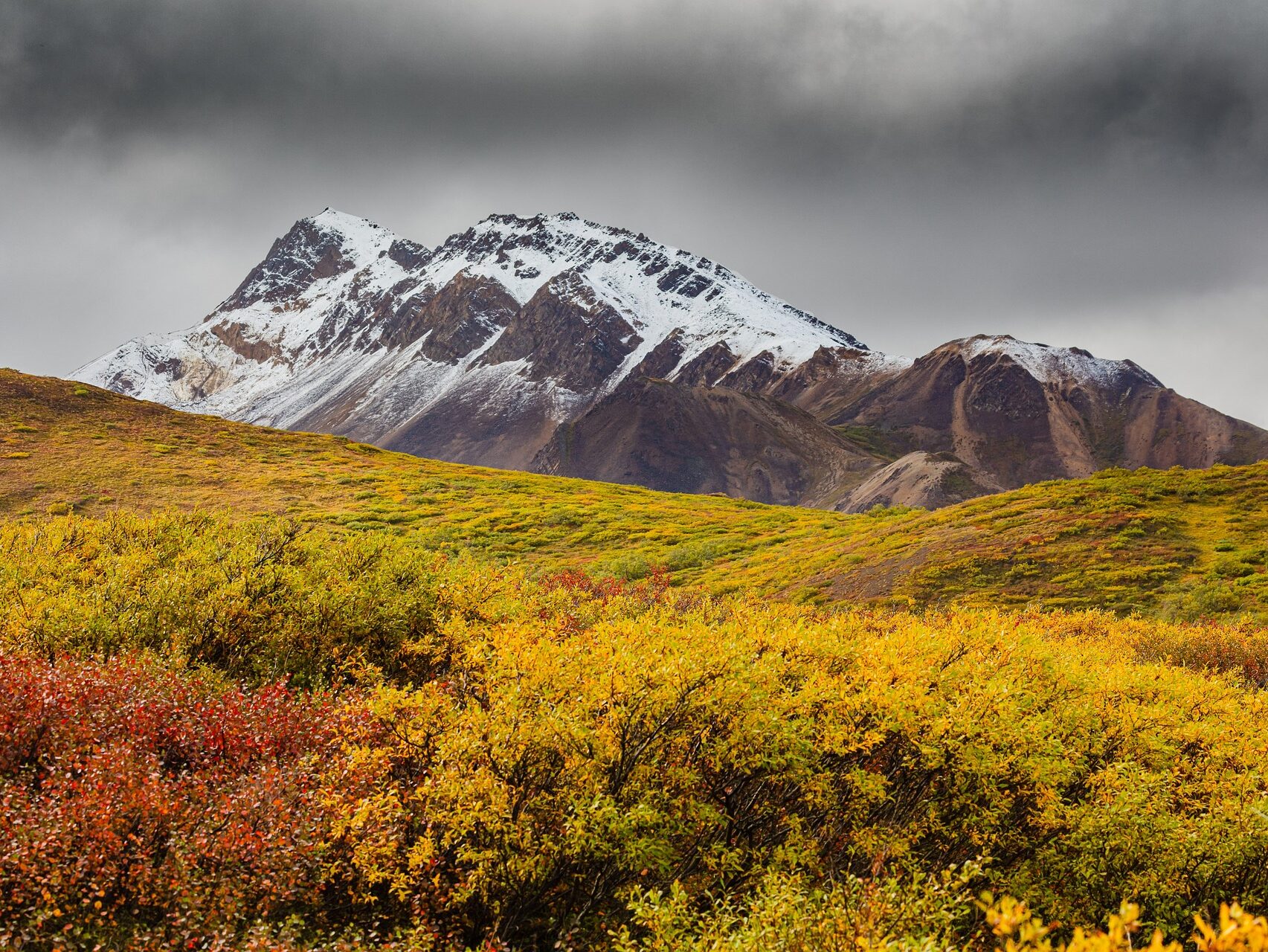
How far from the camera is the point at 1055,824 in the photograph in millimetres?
8531

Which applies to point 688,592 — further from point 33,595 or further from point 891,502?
point 891,502

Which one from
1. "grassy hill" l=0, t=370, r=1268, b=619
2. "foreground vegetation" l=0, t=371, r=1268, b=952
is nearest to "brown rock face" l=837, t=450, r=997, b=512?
"grassy hill" l=0, t=370, r=1268, b=619

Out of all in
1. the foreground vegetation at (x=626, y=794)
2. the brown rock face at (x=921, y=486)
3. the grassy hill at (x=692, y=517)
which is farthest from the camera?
the brown rock face at (x=921, y=486)

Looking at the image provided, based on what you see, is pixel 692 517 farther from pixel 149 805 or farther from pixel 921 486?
pixel 921 486

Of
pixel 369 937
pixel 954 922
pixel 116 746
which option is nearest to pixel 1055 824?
pixel 954 922

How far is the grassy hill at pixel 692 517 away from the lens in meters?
26.1

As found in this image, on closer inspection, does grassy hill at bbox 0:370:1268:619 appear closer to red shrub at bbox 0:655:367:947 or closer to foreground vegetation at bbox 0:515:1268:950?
foreground vegetation at bbox 0:515:1268:950

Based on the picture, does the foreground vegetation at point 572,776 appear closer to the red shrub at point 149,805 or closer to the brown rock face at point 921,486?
the red shrub at point 149,805

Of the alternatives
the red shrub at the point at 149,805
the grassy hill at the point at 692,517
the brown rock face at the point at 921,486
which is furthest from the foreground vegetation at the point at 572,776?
the brown rock face at the point at 921,486

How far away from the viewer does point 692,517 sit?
49.0 meters

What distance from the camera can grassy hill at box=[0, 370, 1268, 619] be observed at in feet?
85.7

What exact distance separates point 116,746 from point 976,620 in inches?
506

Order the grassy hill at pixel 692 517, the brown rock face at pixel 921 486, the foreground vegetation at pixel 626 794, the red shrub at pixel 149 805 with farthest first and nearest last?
1. the brown rock face at pixel 921 486
2. the grassy hill at pixel 692 517
3. the foreground vegetation at pixel 626 794
4. the red shrub at pixel 149 805


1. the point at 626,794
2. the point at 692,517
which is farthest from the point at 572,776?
the point at 692,517
